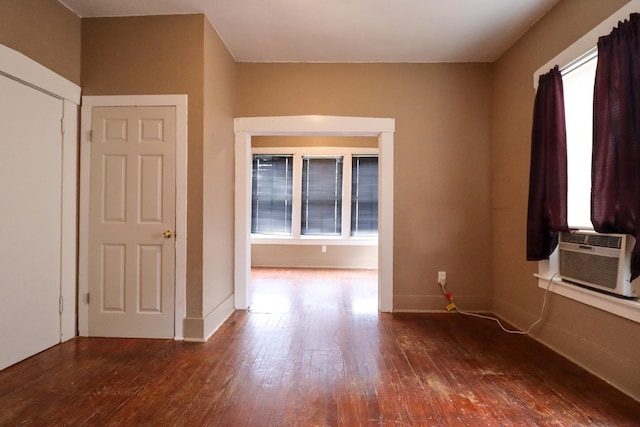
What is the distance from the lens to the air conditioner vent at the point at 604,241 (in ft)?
6.12

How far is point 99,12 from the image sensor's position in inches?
99.6

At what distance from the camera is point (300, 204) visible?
5902mm

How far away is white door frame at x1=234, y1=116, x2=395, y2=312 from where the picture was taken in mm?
3268

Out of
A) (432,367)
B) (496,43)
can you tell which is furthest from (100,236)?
(496,43)

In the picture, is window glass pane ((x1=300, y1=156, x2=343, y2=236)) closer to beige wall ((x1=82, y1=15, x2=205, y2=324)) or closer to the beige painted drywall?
the beige painted drywall

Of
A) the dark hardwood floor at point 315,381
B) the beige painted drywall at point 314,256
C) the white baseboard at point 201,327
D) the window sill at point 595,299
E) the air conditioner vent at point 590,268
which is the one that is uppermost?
the air conditioner vent at point 590,268

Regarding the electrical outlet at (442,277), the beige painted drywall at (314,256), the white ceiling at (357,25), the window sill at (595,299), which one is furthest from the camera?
the beige painted drywall at (314,256)

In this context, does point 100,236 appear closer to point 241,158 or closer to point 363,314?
point 241,158

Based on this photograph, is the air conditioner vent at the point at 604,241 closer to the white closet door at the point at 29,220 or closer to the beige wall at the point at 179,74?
the beige wall at the point at 179,74

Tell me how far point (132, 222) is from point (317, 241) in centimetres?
362

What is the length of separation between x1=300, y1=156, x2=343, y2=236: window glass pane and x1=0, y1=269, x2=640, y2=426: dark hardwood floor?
315cm

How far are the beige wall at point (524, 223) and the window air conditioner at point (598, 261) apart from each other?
20cm

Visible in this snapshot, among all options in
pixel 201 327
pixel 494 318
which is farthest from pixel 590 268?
pixel 201 327

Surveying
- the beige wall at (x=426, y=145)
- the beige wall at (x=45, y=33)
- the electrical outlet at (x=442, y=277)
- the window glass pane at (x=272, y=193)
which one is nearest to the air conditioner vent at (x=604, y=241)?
the beige wall at (x=426, y=145)
